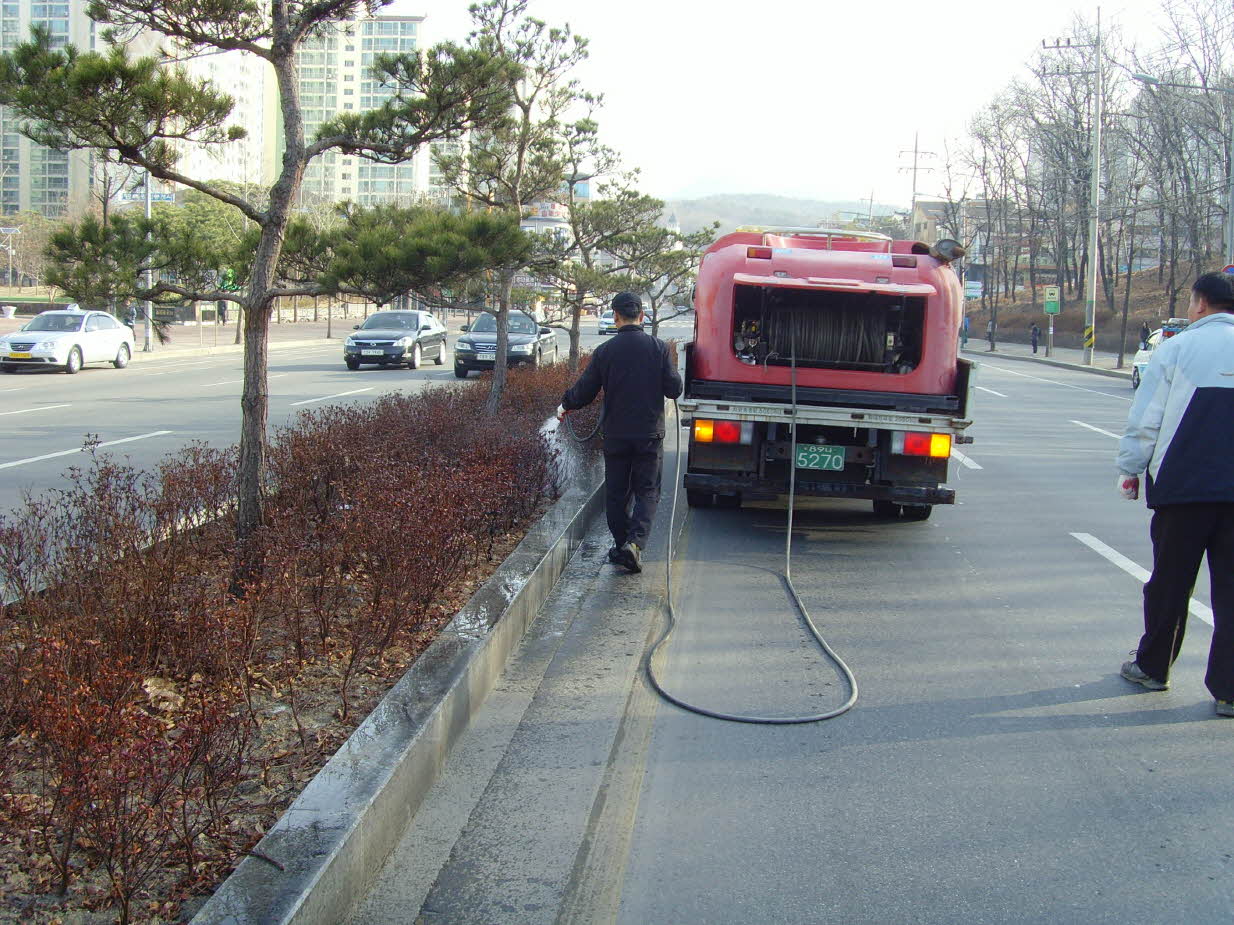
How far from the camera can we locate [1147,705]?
5465mm

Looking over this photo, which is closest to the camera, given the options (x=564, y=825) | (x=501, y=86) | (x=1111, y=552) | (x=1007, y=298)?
(x=564, y=825)

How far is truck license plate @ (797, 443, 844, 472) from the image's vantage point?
9.13 meters

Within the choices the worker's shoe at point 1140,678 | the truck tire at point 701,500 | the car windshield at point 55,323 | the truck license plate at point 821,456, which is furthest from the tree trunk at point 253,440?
the car windshield at point 55,323

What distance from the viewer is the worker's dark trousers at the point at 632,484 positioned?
7891 millimetres

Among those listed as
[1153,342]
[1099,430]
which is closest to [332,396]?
[1099,430]

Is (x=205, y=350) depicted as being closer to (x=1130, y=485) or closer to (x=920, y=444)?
(x=920, y=444)

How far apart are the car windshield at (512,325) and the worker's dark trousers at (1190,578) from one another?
79.2 feet

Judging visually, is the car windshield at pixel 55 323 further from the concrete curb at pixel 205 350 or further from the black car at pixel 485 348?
the black car at pixel 485 348

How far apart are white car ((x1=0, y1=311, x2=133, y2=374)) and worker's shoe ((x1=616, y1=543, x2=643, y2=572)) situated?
23041mm

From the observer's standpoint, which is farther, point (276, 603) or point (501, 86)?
point (501, 86)

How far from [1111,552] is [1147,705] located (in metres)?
3.92

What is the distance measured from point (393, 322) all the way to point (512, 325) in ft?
13.4

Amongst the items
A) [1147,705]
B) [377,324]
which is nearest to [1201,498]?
[1147,705]

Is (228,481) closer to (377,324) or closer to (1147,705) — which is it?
(1147,705)
